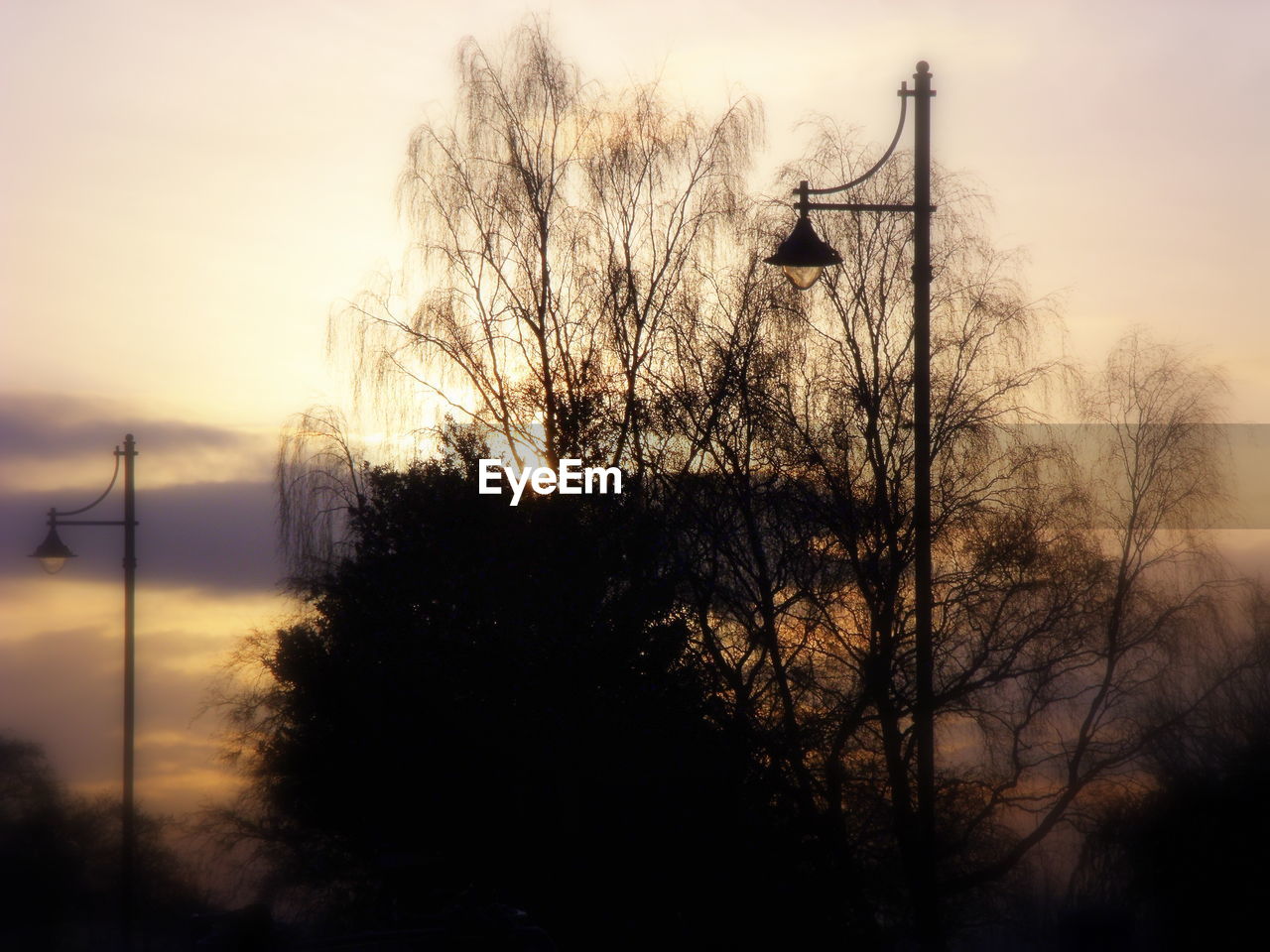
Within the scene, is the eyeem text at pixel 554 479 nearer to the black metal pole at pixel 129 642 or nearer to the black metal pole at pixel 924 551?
the black metal pole at pixel 129 642

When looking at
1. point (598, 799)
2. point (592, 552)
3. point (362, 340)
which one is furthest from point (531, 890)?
point (362, 340)

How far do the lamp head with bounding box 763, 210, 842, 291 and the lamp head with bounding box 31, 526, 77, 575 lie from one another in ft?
37.2

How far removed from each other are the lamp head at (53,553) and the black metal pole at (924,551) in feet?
40.0

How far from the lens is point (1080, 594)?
1989 cm

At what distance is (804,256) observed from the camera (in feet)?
31.6

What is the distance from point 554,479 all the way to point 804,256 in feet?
28.3

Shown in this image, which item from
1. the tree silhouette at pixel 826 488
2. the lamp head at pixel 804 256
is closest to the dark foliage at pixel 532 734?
the tree silhouette at pixel 826 488

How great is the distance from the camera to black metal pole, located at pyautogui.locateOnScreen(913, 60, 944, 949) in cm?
871

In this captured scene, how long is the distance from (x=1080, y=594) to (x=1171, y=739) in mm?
2755

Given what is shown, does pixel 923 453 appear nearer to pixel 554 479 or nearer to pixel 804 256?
pixel 804 256

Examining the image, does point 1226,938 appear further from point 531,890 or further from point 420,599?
point 420,599

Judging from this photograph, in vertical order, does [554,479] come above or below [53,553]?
above

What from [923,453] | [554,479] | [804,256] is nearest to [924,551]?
[923,453]

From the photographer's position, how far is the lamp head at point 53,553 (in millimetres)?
16312
